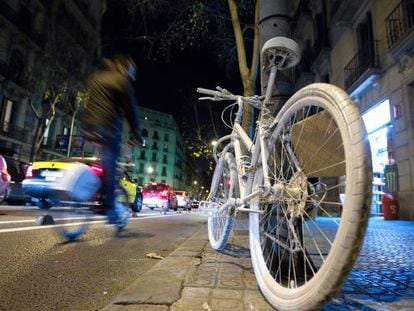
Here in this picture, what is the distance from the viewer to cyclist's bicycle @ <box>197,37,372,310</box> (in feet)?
4.52

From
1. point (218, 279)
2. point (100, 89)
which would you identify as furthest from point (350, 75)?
point (218, 279)

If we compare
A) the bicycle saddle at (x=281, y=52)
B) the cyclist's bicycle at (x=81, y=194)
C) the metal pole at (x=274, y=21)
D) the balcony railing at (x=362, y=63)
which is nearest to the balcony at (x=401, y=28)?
the balcony railing at (x=362, y=63)

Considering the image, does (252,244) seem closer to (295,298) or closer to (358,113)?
(295,298)

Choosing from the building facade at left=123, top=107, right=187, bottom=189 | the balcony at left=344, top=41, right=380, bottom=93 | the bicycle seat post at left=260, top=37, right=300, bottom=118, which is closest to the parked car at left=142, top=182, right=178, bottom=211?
the balcony at left=344, top=41, right=380, bottom=93

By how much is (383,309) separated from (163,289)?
1284mm

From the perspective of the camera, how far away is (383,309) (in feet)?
5.85

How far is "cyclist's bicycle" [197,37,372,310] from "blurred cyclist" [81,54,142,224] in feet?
4.55

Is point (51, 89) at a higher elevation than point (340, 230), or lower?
higher

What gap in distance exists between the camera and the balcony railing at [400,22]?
1003 cm

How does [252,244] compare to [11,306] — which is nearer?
[11,306]

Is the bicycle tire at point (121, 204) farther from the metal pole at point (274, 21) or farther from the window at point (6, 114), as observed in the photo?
the window at point (6, 114)

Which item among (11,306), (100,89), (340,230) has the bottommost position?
(11,306)

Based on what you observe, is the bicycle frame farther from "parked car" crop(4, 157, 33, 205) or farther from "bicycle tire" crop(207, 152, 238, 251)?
"parked car" crop(4, 157, 33, 205)

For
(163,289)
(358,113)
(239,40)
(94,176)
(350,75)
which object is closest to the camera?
(358,113)
